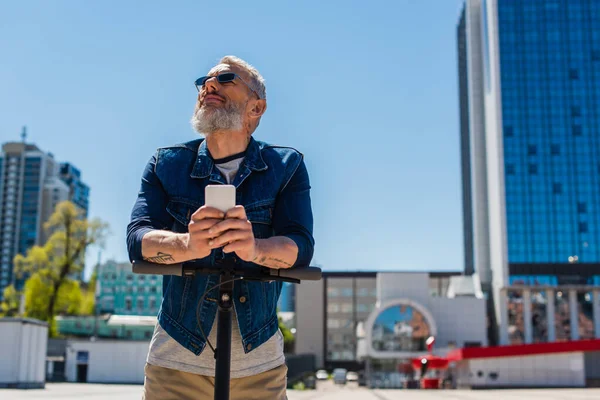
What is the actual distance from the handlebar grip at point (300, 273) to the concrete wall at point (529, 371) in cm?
5186

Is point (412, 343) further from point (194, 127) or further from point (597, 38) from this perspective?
point (194, 127)

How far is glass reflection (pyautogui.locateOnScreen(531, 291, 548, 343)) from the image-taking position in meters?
79.6

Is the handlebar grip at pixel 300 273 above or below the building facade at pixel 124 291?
below

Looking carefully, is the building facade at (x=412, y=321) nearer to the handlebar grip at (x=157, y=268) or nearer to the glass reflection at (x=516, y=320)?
the glass reflection at (x=516, y=320)

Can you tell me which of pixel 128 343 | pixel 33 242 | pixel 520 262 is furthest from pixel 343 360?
pixel 33 242

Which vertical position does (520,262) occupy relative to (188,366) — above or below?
above

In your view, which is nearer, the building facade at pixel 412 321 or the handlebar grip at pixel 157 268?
the handlebar grip at pixel 157 268

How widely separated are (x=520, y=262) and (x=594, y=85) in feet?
69.0

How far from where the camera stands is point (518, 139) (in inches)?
3268

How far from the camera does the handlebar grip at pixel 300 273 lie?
232cm

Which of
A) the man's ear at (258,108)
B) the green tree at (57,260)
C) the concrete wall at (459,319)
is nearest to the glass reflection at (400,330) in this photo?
the concrete wall at (459,319)

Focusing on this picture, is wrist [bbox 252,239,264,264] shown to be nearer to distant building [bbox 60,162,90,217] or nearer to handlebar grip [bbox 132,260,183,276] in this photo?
handlebar grip [bbox 132,260,183,276]

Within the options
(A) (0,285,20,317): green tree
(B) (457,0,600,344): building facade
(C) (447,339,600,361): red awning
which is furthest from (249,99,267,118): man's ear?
(B) (457,0,600,344): building facade

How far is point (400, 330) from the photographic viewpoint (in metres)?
73.9
